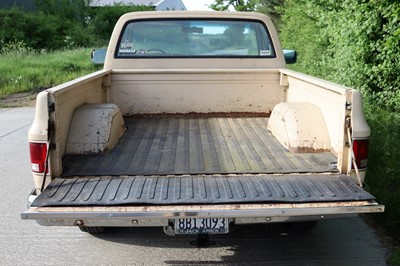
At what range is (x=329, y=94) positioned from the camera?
12.3ft

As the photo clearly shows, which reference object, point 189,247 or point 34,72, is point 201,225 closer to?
point 189,247

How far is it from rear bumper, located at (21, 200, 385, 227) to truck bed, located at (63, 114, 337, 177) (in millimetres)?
532

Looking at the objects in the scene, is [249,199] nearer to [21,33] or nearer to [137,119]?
[137,119]

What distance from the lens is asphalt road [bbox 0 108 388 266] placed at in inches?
154

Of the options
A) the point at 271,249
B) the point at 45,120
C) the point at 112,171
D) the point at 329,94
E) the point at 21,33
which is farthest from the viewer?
the point at 21,33

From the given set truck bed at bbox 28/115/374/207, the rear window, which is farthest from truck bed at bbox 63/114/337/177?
the rear window

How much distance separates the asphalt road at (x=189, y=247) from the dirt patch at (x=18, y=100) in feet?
30.4

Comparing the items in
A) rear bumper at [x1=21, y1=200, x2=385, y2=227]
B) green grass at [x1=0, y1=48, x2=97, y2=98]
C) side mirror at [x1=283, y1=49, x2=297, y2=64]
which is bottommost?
green grass at [x1=0, y1=48, x2=97, y2=98]

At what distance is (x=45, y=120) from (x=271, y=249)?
7.15 ft

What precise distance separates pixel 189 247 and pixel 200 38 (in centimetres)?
283

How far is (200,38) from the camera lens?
595cm

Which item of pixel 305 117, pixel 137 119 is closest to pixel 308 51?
pixel 137 119

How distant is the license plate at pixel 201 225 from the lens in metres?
3.02

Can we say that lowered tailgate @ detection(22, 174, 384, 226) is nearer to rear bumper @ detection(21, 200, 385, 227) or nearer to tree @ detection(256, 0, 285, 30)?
rear bumper @ detection(21, 200, 385, 227)
